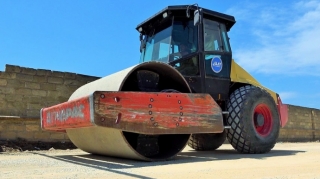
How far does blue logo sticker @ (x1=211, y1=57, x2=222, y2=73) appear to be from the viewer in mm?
5477

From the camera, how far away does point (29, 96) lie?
25.2 feet

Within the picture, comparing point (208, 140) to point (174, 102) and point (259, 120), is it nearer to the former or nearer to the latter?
point (259, 120)

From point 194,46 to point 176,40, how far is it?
296mm

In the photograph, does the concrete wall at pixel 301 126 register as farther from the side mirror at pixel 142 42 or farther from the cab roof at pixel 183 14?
the side mirror at pixel 142 42

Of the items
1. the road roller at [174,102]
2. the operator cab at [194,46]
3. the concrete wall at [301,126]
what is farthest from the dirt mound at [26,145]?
the concrete wall at [301,126]

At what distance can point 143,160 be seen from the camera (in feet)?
13.3

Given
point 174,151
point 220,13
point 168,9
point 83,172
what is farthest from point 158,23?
point 83,172

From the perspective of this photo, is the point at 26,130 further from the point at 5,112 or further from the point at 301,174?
the point at 301,174

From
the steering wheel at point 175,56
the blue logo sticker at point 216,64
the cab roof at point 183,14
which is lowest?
the blue logo sticker at point 216,64

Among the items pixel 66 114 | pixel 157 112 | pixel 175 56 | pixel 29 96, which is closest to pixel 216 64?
pixel 175 56

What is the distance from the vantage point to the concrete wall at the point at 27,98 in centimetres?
731

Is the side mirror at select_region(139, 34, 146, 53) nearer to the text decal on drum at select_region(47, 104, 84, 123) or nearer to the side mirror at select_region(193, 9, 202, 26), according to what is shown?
the side mirror at select_region(193, 9, 202, 26)

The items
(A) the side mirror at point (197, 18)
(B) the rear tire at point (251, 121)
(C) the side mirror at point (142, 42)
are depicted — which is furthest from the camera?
(C) the side mirror at point (142, 42)

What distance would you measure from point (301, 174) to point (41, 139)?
6018 millimetres
